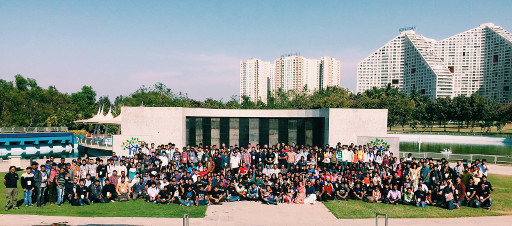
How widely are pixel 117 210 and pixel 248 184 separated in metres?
5.10

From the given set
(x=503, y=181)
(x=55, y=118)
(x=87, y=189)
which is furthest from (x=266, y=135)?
(x=55, y=118)

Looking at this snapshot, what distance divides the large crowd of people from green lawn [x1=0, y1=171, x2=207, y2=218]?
1.02 ft

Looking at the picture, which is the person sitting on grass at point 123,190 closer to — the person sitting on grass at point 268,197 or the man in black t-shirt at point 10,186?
the man in black t-shirt at point 10,186

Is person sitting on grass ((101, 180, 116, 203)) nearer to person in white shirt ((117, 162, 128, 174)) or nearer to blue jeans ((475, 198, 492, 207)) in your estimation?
person in white shirt ((117, 162, 128, 174))

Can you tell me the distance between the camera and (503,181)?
675 inches

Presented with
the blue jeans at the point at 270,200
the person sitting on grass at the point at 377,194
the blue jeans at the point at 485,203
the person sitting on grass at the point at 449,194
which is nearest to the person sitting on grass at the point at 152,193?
the blue jeans at the point at 270,200

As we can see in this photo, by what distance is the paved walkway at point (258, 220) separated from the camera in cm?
1009

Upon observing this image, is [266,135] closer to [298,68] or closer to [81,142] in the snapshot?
[81,142]

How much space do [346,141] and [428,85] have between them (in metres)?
130

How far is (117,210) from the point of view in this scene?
11320mm

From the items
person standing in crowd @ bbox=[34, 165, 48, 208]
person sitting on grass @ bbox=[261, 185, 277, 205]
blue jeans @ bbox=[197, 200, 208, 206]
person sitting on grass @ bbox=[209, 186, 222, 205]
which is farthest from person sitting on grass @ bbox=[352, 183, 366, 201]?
person standing in crowd @ bbox=[34, 165, 48, 208]

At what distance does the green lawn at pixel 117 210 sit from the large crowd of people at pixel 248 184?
0.31 m

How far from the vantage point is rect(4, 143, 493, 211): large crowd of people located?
11.9 m

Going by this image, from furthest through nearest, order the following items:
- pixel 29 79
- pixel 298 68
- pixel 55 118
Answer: pixel 298 68 → pixel 29 79 → pixel 55 118
